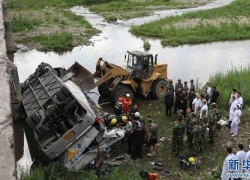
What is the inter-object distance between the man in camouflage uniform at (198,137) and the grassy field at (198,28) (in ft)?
54.1

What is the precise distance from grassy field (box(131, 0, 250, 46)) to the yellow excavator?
11925 mm

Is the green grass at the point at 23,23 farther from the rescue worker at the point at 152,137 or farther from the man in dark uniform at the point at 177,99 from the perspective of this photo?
the rescue worker at the point at 152,137

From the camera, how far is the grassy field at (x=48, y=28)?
2723 cm

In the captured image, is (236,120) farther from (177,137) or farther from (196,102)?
(177,137)

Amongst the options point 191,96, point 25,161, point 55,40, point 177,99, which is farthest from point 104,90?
point 55,40

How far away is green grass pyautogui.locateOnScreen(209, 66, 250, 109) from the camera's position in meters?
15.5

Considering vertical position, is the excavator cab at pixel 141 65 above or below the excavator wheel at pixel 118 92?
above

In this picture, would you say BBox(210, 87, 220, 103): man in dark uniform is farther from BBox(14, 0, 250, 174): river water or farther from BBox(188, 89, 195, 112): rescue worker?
BBox(14, 0, 250, 174): river water

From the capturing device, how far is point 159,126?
13.9m

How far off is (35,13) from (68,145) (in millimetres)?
28661

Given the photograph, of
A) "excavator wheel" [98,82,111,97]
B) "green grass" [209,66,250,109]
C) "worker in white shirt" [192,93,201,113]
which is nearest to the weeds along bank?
"excavator wheel" [98,82,111,97]

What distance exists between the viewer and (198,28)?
1201 inches

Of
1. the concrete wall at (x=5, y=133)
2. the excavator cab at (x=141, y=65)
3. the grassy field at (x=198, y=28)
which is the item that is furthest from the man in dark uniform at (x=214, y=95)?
the grassy field at (x=198, y=28)

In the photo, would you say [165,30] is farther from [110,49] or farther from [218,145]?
[218,145]
